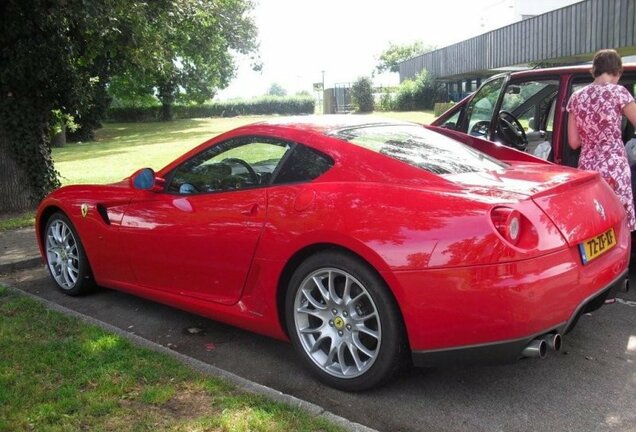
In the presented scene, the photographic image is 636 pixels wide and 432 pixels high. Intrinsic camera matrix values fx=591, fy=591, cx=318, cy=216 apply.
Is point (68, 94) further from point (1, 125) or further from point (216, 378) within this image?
point (216, 378)

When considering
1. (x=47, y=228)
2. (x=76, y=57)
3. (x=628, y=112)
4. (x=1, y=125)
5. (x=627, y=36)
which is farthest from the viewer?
(x=627, y=36)

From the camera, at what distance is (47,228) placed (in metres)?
5.12

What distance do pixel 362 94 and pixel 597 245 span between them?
40494 millimetres

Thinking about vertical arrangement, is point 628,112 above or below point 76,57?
below

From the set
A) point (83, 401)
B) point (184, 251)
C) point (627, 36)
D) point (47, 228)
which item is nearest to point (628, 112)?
point (184, 251)

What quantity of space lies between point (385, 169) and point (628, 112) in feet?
7.92

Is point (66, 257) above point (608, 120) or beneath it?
beneath

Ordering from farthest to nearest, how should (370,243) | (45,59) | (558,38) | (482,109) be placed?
(558,38)
(45,59)
(482,109)
(370,243)

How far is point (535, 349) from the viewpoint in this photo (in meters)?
2.76

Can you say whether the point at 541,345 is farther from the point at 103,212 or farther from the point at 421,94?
the point at 421,94

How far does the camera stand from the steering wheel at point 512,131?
577 centimetres

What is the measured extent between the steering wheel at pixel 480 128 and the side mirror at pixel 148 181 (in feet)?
11.4

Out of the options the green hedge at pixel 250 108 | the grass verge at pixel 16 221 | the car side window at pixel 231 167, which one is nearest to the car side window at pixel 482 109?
the car side window at pixel 231 167

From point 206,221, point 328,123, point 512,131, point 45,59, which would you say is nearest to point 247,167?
point 206,221
